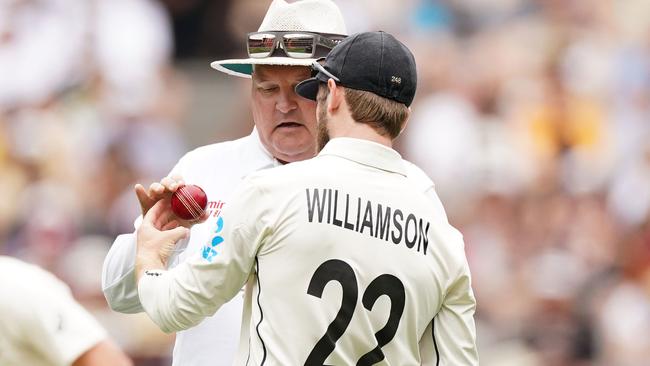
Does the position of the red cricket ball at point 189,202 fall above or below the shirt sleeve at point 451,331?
above

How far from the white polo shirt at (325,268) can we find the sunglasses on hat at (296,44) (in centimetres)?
97

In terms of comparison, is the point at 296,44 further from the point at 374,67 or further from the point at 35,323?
the point at 35,323

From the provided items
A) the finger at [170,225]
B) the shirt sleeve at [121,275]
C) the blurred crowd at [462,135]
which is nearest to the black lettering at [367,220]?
the finger at [170,225]

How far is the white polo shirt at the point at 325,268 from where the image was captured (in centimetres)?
433

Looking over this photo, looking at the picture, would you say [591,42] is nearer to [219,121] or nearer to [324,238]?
[219,121]

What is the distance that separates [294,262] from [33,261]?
286 inches

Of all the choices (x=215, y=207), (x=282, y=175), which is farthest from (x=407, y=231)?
(x=215, y=207)

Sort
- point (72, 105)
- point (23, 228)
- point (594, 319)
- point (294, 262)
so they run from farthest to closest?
point (72, 105) < point (23, 228) < point (594, 319) < point (294, 262)

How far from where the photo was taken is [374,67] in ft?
14.7

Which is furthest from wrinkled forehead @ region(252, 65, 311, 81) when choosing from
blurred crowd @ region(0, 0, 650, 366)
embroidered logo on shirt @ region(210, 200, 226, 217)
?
blurred crowd @ region(0, 0, 650, 366)

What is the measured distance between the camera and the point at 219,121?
44.0 feet

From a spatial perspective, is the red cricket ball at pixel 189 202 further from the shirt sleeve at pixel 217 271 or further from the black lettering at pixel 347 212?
the black lettering at pixel 347 212

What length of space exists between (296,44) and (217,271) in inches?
50.9

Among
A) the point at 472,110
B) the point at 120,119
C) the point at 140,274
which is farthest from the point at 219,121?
the point at 140,274
